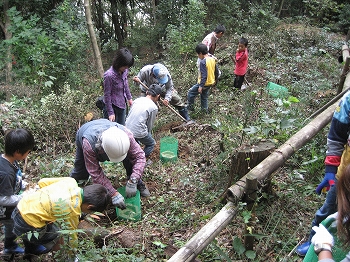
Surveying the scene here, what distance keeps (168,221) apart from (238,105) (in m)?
3.97

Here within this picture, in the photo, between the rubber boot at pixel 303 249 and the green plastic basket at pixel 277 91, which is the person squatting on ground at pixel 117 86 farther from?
the rubber boot at pixel 303 249

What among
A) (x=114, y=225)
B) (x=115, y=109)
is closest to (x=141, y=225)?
(x=114, y=225)

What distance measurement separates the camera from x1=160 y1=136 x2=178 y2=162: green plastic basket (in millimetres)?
5105

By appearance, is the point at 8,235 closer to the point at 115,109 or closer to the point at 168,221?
the point at 168,221

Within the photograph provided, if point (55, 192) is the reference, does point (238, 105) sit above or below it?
below

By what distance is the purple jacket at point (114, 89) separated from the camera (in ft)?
16.1

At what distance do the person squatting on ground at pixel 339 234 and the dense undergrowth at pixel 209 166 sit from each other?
895 millimetres

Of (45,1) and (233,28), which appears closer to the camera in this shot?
(45,1)

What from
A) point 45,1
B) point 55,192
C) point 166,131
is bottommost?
point 166,131

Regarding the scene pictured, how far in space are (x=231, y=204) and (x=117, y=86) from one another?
124 inches

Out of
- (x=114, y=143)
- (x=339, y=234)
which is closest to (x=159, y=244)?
(x=114, y=143)

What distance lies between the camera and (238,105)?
6.91 meters

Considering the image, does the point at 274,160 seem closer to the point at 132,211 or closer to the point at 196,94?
the point at 132,211

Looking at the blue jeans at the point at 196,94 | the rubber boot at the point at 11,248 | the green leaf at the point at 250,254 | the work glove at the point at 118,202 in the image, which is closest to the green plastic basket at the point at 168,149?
the work glove at the point at 118,202
